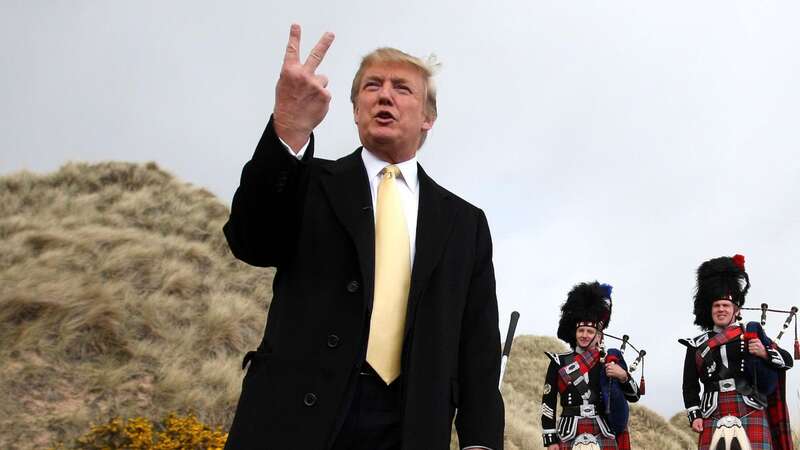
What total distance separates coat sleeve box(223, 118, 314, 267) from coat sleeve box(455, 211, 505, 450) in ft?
2.42

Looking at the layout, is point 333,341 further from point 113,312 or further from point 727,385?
point 113,312

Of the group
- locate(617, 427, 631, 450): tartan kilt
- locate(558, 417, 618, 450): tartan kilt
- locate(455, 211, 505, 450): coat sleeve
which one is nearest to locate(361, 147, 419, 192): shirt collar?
locate(455, 211, 505, 450): coat sleeve

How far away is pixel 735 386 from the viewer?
336 inches

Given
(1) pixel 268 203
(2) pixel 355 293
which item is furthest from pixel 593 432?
(1) pixel 268 203

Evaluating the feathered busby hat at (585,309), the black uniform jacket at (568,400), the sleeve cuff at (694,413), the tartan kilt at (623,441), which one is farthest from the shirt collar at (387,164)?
the feathered busby hat at (585,309)

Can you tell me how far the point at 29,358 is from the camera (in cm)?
1216

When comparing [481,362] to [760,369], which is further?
[760,369]

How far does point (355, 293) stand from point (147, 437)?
7.31 meters

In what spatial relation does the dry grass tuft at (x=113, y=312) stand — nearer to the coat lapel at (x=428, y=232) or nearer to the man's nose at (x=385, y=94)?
the coat lapel at (x=428, y=232)

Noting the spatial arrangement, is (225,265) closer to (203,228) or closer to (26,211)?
(203,228)

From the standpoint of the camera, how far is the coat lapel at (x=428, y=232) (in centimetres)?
279

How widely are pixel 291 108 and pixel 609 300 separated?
9206 millimetres

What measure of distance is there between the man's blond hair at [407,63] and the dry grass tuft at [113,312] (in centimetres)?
862

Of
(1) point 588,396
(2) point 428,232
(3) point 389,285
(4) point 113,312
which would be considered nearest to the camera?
(3) point 389,285
